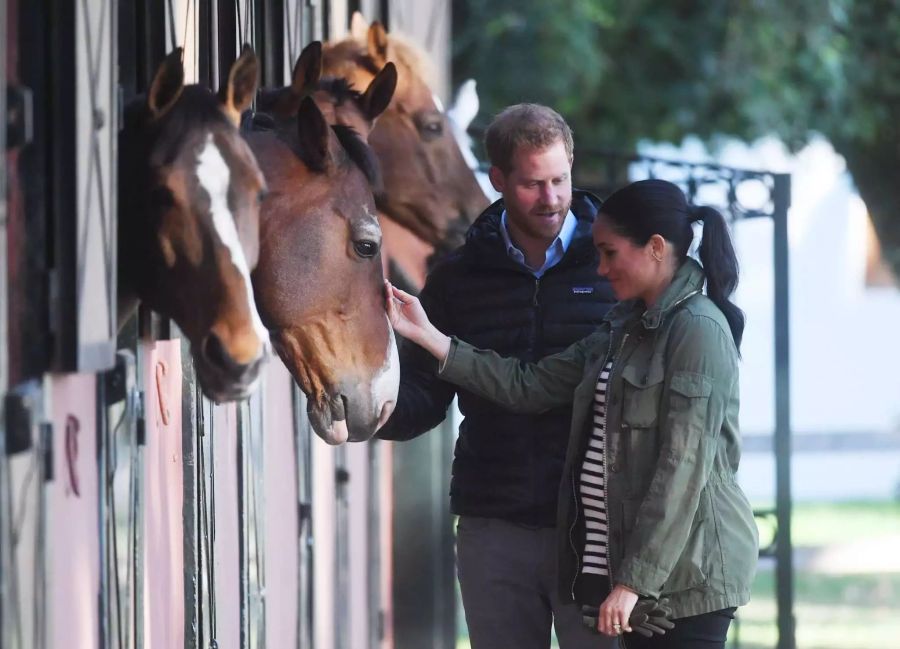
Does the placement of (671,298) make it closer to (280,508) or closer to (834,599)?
(280,508)

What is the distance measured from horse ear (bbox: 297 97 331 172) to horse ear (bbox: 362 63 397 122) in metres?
0.44

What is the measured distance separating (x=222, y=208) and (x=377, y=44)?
2509mm

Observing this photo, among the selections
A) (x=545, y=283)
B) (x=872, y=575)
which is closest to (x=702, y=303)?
(x=545, y=283)

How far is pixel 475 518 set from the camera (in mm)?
3971

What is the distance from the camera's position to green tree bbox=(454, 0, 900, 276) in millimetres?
11523

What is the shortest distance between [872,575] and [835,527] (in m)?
3.45

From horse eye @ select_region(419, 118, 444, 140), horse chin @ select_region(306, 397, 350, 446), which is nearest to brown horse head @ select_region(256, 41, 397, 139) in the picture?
horse chin @ select_region(306, 397, 350, 446)

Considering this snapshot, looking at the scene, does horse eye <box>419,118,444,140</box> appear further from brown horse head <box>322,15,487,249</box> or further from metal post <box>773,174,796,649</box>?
metal post <box>773,174,796,649</box>

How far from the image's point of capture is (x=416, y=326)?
12.2ft

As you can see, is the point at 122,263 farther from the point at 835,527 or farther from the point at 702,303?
the point at 835,527

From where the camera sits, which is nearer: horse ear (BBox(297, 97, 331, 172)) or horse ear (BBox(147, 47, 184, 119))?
horse ear (BBox(147, 47, 184, 119))

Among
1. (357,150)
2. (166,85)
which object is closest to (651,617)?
(357,150)

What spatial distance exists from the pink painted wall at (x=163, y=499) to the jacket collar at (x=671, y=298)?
95 centimetres

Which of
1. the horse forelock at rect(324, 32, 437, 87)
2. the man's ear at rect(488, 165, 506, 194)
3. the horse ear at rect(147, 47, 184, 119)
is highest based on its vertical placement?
the horse forelock at rect(324, 32, 437, 87)
